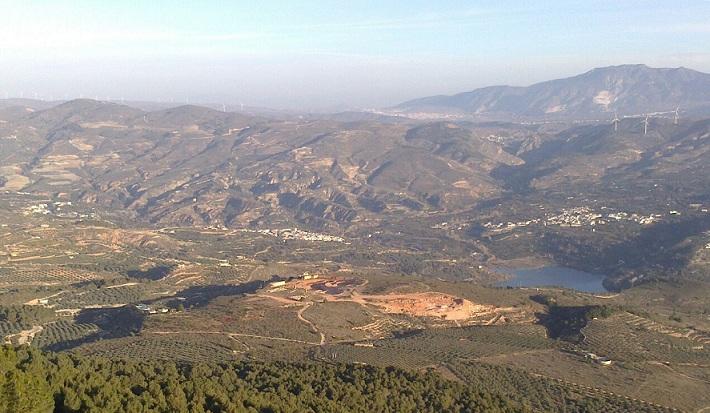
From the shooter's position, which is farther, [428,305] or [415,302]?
[415,302]

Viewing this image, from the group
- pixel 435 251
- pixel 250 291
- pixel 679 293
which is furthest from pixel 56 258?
pixel 679 293

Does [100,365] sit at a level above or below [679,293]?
Answer: above

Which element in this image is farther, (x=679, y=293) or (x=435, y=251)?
(x=435, y=251)

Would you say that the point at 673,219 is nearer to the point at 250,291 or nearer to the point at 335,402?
the point at 250,291

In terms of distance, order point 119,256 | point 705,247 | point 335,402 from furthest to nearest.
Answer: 1. point 705,247
2. point 119,256
3. point 335,402

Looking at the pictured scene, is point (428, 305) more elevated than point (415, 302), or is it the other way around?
point (415, 302)

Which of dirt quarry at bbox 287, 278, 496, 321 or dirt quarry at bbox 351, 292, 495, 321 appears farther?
dirt quarry at bbox 287, 278, 496, 321

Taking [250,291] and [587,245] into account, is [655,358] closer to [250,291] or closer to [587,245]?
[250,291]

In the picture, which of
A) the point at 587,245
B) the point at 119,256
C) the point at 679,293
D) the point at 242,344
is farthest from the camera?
the point at 587,245

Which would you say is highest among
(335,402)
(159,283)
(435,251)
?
(335,402)

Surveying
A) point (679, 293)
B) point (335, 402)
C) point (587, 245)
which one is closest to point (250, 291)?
point (335, 402)

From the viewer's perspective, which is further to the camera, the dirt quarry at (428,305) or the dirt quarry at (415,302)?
the dirt quarry at (415,302)
